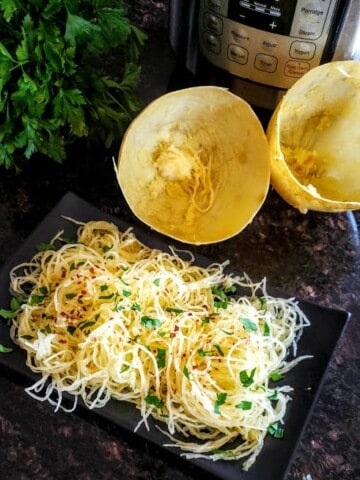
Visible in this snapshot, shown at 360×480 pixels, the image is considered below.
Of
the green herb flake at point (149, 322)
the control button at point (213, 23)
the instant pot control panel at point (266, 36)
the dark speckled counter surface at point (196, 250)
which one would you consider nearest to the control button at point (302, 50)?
the instant pot control panel at point (266, 36)

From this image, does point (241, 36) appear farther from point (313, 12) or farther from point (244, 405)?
point (244, 405)

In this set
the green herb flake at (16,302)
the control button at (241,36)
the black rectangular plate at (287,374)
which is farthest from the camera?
the control button at (241,36)

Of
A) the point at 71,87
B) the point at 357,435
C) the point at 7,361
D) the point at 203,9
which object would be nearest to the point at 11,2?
the point at 71,87

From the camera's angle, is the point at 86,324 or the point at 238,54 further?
the point at 238,54

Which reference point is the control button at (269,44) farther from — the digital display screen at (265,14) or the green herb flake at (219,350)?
the green herb flake at (219,350)

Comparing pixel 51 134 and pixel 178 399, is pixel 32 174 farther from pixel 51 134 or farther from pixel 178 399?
pixel 178 399

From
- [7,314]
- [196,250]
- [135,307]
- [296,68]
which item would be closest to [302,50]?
[296,68]
